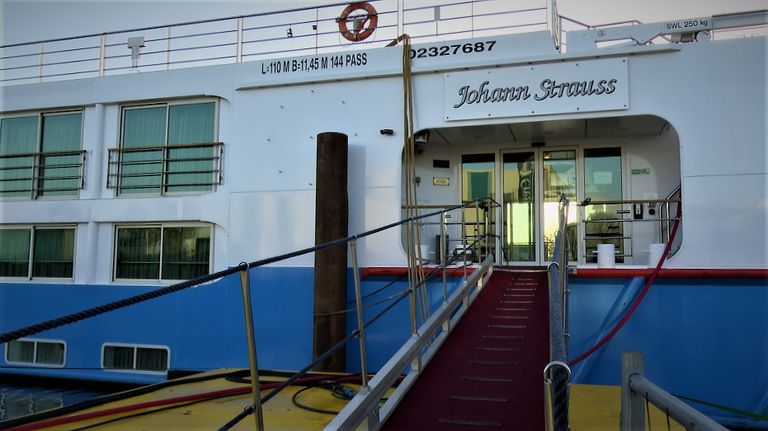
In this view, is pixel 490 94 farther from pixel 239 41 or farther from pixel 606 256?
pixel 239 41

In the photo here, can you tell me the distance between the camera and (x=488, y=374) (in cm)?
352

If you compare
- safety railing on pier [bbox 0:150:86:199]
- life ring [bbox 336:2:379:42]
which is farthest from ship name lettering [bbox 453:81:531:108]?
safety railing on pier [bbox 0:150:86:199]

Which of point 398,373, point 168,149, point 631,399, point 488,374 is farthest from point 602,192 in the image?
point 168,149

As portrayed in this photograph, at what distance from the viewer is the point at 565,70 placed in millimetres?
5805

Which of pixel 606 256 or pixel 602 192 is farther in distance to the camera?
pixel 602 192

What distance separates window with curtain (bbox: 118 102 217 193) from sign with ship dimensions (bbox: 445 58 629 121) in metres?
3.19

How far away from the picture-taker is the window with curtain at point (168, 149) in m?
7.08

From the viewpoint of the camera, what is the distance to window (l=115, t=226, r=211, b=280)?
23.1 feet

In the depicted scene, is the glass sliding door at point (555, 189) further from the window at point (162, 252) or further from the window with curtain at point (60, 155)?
the window with curtain at point (60, 155)

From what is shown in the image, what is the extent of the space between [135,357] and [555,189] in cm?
576

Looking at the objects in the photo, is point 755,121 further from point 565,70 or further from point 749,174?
point 565,70

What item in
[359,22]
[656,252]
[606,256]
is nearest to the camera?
[656,252]

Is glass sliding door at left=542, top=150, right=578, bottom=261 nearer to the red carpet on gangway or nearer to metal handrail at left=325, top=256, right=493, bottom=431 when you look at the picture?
the red carpet on gangway

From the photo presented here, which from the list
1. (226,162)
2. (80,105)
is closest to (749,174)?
(226,162)
